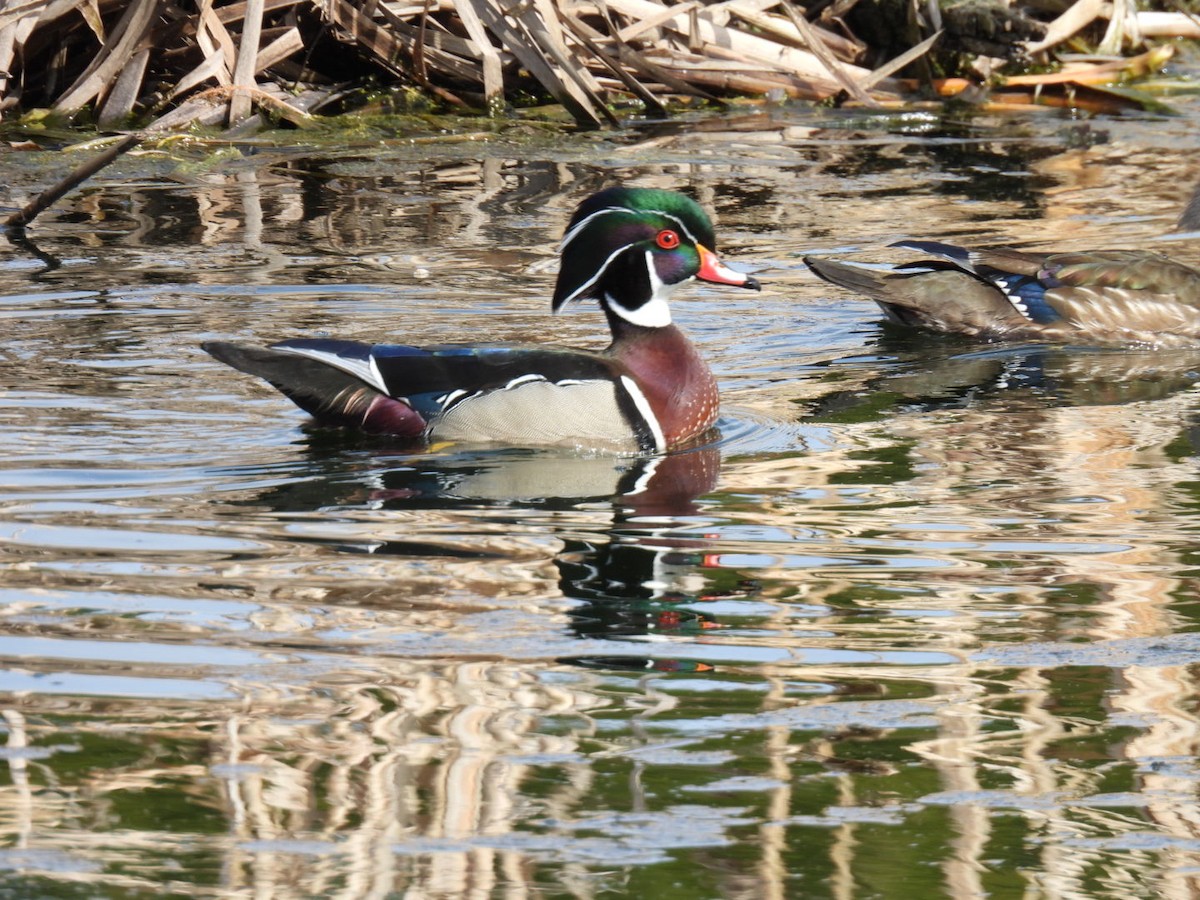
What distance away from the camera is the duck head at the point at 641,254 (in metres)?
6.95

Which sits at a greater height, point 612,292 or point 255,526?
point 612,292

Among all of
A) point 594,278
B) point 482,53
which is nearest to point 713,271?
point 594,278

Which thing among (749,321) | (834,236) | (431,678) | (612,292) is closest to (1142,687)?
(431,678)

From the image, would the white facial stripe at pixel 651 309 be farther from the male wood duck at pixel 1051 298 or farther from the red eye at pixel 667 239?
the male wood duck at pixel 1051 298

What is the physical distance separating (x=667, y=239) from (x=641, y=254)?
4.4 inches

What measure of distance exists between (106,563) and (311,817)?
6.05ft

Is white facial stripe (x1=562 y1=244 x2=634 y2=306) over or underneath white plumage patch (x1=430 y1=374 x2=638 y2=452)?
over

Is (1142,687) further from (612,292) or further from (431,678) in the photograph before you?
(612,292)

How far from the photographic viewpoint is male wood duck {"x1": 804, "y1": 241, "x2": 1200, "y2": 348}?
8.77m

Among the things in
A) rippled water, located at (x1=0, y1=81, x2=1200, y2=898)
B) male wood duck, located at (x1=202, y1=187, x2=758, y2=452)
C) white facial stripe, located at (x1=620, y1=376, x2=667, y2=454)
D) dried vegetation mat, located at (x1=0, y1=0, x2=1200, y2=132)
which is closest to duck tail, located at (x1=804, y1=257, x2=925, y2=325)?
rippled water, located at (x1=0, y1=81, x2=1200, y2=898)

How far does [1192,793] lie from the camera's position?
3619 mm

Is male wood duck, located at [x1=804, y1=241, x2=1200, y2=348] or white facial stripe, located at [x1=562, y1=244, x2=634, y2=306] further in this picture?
male wood duck, located at [x1=804, y1=241, x2=1200, y2=348]

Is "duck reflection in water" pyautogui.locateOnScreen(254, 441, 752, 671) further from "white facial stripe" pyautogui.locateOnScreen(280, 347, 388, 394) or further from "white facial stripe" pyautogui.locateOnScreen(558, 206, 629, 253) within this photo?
"white facial stripe" pyautogui.locateOnScreen(558, 206, 629, 253)

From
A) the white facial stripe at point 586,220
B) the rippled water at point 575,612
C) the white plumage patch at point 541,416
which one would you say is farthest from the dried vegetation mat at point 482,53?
the white plumage patch at point 541,416
